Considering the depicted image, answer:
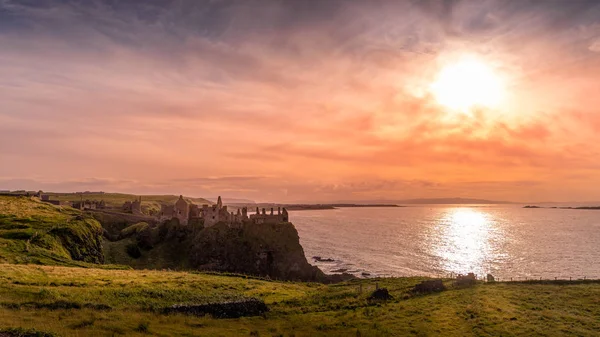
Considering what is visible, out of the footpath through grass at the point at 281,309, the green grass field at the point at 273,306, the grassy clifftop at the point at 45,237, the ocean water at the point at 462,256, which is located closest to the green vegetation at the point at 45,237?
the grassy clifftop at the point at 45,237

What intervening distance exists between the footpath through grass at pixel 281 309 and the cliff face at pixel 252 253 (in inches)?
1644

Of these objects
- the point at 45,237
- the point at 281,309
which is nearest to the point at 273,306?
the point at 281,309

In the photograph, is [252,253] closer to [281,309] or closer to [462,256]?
[281,309]

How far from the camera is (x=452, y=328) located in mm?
35719

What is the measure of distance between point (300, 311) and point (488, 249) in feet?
490

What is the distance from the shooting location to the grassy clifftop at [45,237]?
57.5 metres

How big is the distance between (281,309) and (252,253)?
55869 millimetres

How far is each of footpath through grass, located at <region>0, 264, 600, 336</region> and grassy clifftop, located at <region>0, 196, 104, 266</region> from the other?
12059mm

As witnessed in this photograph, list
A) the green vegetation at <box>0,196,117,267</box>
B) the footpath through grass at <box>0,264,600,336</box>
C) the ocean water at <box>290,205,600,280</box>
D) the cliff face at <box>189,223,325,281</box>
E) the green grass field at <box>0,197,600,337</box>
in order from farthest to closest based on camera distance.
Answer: the ocean water at <box>290,205,600,280</box>
the cliff face at <box>189,223,325,281</box>
the green vegetation at <box>0,196,117,267</box>
the green grass field at <box>0,197,600,337</box>
the footpath through grass at <box>0,264,600,336</box>

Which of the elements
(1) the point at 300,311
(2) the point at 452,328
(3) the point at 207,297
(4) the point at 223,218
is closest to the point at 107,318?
(3) the point at 207,297

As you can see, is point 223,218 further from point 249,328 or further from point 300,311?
point 249,328

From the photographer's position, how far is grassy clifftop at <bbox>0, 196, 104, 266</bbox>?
2266 inches

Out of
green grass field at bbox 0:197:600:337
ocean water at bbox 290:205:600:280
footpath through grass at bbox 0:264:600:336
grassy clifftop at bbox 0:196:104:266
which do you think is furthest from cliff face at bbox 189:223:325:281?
footpath through grass at bbox 0:264:600:336

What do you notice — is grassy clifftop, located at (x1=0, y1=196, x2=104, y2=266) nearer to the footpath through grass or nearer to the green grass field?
the green grass field
